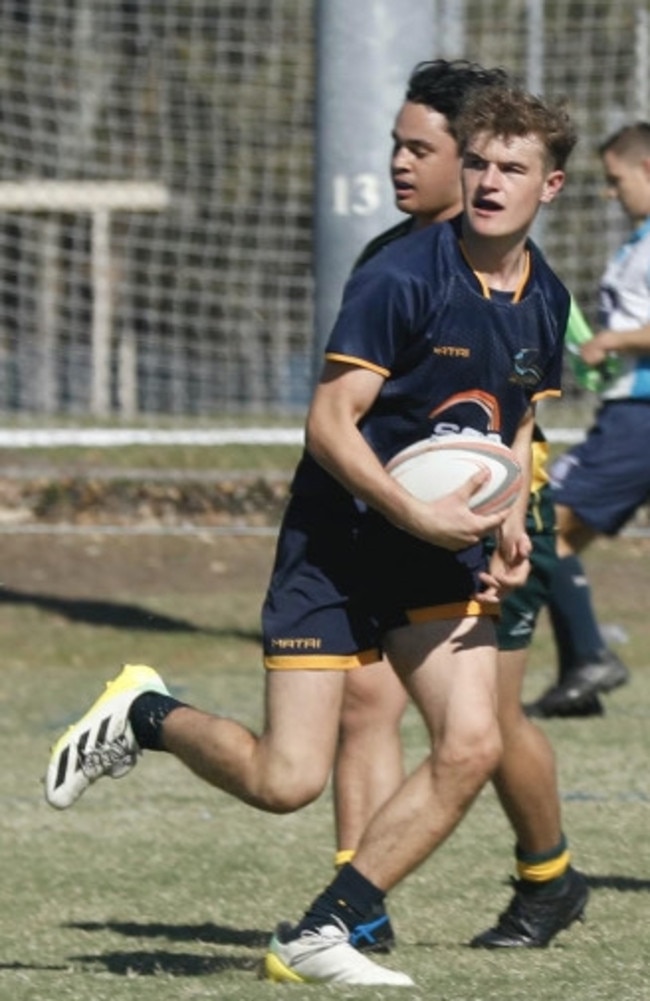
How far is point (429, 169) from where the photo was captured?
5648 mm

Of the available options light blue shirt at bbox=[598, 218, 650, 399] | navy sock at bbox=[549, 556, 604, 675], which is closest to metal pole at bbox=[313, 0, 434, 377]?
light blue shirt at bbox=[598, 218, 650, 399]

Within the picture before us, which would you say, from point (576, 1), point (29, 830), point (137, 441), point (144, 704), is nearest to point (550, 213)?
point (576, 1)

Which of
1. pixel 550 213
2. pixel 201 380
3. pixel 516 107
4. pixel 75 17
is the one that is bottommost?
pixel 201 380

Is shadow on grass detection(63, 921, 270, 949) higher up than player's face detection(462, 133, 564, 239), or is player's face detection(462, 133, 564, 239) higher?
player's face detection(462, 133, 564, 239)

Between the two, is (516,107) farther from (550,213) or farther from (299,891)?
(550,213)

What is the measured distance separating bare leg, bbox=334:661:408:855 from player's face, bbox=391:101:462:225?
3.61ft

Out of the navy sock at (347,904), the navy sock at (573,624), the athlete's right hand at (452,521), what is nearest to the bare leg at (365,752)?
the navy sock at (347,904)

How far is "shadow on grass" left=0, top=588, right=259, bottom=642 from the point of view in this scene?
11477 mm

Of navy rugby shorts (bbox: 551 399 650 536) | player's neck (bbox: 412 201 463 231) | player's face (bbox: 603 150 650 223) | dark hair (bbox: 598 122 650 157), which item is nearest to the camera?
player's neck (bbox: 412 201 463 231)

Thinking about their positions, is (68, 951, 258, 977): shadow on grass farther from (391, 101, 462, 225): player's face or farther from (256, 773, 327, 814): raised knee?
(391, 101, 462, 225): player's face

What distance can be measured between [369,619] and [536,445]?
3.28 ft

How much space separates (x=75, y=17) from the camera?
1423 cm

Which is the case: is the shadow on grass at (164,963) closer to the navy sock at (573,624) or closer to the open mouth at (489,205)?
the open mouth at (489,205)

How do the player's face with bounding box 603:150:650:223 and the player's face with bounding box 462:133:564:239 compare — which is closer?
the player's face with bounding box 462:133:564:239
